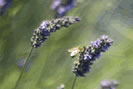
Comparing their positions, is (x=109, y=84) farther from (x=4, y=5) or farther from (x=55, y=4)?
Answer: (x=4, y=5)

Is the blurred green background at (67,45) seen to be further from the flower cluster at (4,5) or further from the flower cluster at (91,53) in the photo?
the flower cluster at (91,53)

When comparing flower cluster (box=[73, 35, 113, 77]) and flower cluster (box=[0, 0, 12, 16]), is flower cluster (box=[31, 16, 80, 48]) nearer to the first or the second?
flower cluster (box=[73, 35, 113, 77])

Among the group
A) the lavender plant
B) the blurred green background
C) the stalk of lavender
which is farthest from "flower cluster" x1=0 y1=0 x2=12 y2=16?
the stalk of lavender

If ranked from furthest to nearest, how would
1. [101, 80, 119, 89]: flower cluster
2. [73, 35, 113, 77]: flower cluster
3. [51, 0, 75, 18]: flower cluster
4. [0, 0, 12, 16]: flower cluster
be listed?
[0, 0, 12, 16]: flower cluster
[51, 0, 75, 18]: flower cluster
[101, 80, 119, 89]: flower cluster
[73, 35, 113, 77]: flower cluster

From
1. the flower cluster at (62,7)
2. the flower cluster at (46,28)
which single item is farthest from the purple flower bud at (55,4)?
the flower cluster at (46,28)

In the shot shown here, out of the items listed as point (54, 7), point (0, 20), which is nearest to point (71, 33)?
point (54, 7)

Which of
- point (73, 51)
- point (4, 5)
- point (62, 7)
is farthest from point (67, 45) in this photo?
point (4, 5)

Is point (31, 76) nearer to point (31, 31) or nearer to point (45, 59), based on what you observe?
point (45, 59)
